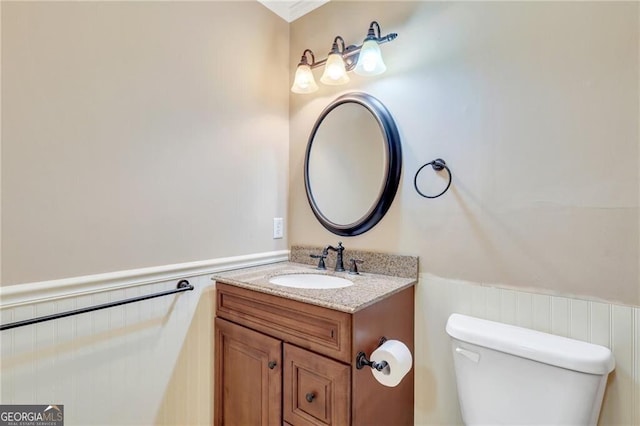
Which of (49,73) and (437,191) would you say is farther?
(437,191)

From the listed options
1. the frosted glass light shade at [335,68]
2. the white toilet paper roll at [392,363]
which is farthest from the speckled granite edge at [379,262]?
the frosted glass light shade at [335,68]

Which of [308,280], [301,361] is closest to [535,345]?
[301,361]

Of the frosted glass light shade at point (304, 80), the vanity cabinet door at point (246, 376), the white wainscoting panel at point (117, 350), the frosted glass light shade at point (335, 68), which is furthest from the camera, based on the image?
the frosted glass light shade at point (304, 80)

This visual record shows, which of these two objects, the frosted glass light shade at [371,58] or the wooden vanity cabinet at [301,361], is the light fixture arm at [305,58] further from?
the wooden vanity cabinet at [301,361]

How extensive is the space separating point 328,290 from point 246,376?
538 millimetres

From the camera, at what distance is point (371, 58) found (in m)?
1.38

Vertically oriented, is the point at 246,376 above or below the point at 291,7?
below

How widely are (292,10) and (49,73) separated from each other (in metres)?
1.27

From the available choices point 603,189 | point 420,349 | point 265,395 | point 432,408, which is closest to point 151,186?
point 265,395

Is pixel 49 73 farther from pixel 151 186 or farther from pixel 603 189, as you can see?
pixel 603 189

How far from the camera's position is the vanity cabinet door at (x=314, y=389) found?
1.02 m

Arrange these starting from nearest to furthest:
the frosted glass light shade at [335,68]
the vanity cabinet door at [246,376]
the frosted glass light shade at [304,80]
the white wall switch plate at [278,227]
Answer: the vanity cabinet door at [246,376], the frosted glass light shade at [335,68], the frosted glass light shade at [304,80], the white wall switch plate at [278,227]

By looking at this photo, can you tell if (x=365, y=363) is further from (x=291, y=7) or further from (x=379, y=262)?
(x=291, y=7)

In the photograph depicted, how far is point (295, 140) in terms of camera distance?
71.9 inches
